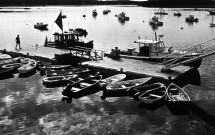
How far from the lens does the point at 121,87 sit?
84.4 ft

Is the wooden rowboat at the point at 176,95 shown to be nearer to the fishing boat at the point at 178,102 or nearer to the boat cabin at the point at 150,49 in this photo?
the fishing boat at the point at 178,102

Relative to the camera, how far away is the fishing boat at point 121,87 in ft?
82.6

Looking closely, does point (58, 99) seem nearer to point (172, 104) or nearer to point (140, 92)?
point (140, 92)

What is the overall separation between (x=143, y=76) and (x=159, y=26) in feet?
308

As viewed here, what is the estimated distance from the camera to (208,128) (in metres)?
18.8

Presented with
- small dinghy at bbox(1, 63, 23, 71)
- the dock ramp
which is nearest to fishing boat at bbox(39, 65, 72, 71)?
small dinghy at bbox(1, 63, 23, 71)

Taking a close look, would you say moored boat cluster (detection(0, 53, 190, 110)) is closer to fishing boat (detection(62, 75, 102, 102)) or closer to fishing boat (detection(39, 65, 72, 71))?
fishing boat (detection(62, 75, 102, 102))

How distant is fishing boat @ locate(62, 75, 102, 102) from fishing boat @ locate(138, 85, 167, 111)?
5.85 m

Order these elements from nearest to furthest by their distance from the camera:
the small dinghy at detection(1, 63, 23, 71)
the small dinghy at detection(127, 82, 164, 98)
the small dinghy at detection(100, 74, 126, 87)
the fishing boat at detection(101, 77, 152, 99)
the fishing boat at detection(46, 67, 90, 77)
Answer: the small dinghy at detection(127, 82, 164, 98) → the fishing boat at detection(101, 77, 152, 99) → the small dinghy at detection(100, 74, 126, 87) → the fishing boat at detection(46, 67, 90, 77) → the small dinghy at detection(1, 63, 23, 71)

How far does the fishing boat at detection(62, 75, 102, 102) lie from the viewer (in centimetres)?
2500

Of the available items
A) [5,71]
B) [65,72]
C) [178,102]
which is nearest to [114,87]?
[178,102]

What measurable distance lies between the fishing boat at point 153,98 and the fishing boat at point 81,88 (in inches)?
230

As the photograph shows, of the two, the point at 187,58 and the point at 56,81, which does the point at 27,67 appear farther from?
the point at 187,58

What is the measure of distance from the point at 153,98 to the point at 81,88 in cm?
767
